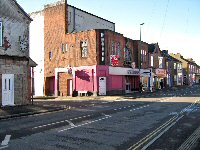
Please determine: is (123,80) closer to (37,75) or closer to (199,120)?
(37,75)

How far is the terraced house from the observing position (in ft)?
75.3

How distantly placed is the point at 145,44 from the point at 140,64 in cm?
531

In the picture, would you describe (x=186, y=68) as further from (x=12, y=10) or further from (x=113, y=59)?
(x=12, y=10)

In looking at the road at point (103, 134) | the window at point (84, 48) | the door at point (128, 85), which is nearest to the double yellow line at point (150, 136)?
the road at point (103, 134)

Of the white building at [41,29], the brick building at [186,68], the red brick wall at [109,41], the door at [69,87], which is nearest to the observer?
the red brick wall at [109,41]

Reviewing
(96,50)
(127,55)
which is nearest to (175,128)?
(96,50)

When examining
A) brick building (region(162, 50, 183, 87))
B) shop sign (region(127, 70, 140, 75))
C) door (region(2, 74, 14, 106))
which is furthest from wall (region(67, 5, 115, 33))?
brick building (region(162, 50, 183, 87))

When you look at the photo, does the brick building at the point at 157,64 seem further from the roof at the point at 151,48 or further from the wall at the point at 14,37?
the wall at the point at 14,37

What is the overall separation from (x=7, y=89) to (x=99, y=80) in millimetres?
16893

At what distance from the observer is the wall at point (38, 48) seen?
45.8 metres

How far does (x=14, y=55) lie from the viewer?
23.9 metres

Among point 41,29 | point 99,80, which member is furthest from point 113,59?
point 41,29

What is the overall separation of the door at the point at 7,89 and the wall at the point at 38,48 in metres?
21.7

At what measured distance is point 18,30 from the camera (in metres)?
24.5
